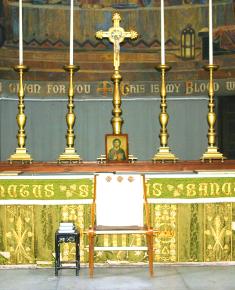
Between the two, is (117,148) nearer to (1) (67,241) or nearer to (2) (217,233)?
(1) (67,241)

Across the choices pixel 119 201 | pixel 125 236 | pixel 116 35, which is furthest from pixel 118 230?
pixel 116 35

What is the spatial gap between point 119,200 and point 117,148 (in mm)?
596

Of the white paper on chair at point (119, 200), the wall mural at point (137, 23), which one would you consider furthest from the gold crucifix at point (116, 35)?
the wall mural at point (137, 23)

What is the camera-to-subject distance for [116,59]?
5.52 meters

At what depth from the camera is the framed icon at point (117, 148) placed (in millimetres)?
5434

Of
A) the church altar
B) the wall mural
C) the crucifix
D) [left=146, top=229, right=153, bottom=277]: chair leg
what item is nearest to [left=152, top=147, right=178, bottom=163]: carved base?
the church altar

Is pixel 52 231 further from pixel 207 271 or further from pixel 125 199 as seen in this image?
pixel 207 271

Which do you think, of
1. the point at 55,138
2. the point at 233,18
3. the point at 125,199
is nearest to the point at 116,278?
the point at 125,199

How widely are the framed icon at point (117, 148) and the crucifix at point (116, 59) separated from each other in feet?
0.29

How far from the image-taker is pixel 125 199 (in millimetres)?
5129

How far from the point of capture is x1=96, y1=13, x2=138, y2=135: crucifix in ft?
18.0

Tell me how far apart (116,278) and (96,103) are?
4.35 m

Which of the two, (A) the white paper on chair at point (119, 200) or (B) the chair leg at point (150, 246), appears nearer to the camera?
(B) the chair leg at point (150, 246)

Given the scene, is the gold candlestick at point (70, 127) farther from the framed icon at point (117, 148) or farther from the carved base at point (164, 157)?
the carved base at point (164, 157)
